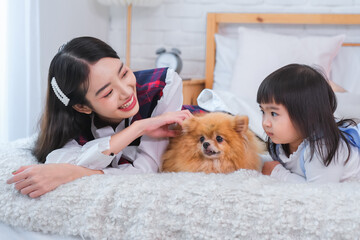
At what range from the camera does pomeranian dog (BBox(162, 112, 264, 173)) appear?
109 cm

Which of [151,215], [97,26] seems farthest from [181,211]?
[97,26]

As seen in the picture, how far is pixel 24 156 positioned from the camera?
122 cm

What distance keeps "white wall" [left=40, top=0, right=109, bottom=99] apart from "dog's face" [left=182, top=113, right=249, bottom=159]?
4.19ft

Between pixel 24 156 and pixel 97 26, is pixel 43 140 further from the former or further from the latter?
pixel 97 26

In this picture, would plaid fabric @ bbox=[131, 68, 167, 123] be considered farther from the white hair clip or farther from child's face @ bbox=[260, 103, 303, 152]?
child's face @ bbox=[260, 103, 303, 152]

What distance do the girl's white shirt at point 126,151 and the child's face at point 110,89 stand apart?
0.33 feet

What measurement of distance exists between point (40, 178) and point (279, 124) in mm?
643

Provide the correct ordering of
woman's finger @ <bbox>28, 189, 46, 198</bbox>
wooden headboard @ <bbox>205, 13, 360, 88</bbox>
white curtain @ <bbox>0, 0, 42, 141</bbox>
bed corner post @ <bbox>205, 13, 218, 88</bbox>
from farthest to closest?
bed corner post @ <bbox>205, 13, 218, 88</bbox>
wooden headboard @ <bbox>205, 13, 360, 88</bbox>
white curtain @ <bbox>0, 0, 42, 141</bbox>
woman's finger @ <bbox>28, 189, 46, 198</bbox>

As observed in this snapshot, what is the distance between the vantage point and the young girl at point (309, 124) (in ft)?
3.45

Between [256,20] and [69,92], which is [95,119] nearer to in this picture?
[69,92]

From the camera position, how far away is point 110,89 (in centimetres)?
109

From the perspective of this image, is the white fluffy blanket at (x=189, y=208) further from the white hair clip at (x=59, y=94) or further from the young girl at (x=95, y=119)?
the white hair clip at (x=59, y=94)

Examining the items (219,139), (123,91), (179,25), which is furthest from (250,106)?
(179,25)

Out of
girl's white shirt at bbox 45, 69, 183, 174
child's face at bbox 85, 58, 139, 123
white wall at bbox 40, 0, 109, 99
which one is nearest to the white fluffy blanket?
A: girl's white shirt at bbox 45, 69, 183, 174
